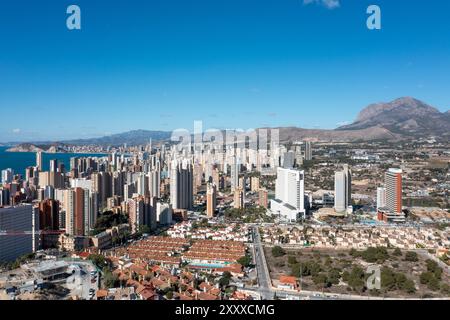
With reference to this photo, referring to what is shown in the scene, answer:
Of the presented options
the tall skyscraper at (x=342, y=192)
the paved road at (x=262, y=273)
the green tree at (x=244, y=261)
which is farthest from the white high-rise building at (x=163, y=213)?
the tall skyscraper at (x=342, y=192)

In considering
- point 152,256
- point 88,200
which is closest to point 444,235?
point 152,256

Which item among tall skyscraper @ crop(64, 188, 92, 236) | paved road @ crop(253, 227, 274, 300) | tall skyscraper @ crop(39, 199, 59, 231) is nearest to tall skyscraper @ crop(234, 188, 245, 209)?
paved road @ crop(253, 227, 274, 300)

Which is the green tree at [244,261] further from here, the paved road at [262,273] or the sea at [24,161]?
the sea at [24,161]

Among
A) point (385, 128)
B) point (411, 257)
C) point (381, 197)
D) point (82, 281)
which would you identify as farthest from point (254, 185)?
point (385, 128)

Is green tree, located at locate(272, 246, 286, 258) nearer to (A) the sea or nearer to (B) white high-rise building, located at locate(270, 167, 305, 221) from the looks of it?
(B) white high-rise building, located at locate(270, 167, 305, 221)
